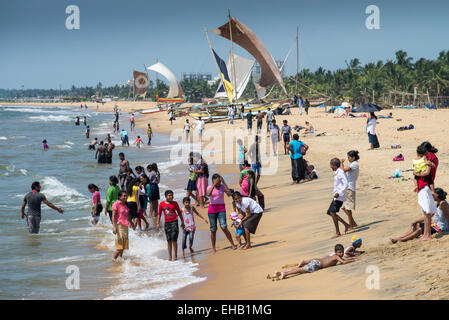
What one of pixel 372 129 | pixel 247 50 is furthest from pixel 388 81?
pixel 372 129

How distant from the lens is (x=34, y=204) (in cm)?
1243

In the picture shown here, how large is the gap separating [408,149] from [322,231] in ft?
36.8

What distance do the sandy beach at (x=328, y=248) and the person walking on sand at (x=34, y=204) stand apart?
366cm

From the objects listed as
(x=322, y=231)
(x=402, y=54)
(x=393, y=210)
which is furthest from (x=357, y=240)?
(x=402, y=54)

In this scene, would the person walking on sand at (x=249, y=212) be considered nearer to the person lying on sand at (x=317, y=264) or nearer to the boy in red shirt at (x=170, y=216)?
the boy in red shirt at (x=170, y=216)

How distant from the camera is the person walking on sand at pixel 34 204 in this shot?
12272 millimetres

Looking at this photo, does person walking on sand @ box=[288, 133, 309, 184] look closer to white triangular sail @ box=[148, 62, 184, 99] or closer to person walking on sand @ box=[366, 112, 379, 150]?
person walking on sand @ box=[366, 112, 379, 150]

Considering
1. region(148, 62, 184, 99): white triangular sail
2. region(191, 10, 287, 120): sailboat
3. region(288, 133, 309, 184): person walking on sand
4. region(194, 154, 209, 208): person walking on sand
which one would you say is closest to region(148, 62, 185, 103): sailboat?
region(148, 62, 184, 99): white triangular sail

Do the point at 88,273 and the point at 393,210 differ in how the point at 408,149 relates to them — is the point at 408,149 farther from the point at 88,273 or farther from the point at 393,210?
the point at 88,273

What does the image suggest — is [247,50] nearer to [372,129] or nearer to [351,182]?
[372,129]

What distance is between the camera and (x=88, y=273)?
10.6 metres

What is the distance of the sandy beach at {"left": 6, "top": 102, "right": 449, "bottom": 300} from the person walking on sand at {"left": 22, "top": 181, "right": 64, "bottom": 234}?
3662mm

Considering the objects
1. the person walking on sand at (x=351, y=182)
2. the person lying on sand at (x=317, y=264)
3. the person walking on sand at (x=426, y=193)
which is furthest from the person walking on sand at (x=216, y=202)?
the person walking on sand at (x=426, y=193)

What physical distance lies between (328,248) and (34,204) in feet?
22.1
